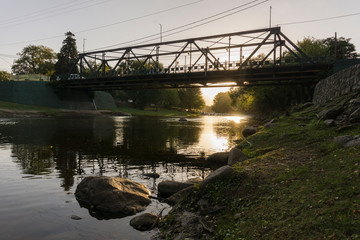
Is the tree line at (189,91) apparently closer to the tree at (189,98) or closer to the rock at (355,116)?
the tree at (189,98)

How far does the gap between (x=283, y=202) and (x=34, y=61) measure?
125974 mm

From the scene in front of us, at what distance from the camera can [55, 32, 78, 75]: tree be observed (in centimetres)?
8162

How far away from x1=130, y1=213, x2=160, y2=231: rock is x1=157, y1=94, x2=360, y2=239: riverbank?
0.31m

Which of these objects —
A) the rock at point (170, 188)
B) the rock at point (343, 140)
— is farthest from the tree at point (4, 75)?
the rock at point (343, 140)

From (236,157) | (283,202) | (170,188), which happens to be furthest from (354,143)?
(170,188)

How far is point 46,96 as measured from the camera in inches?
2773

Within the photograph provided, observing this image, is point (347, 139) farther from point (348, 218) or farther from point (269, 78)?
point (269, 78)

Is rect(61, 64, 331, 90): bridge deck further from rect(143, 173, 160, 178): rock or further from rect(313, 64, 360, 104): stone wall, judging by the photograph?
rect(143, 173, 160, 178): rock

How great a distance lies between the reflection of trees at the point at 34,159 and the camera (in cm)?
1292

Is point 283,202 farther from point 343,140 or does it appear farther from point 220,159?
point 220,159

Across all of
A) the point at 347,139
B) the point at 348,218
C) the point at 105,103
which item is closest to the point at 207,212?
the point at 348,218

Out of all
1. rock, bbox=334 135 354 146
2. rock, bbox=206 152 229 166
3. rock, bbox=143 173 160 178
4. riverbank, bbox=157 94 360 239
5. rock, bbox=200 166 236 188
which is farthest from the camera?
rock, bbox=206 152 229 166

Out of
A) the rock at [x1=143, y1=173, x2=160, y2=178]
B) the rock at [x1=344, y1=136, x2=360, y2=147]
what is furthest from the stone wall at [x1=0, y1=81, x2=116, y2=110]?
the rock at [x1=344, y1=136, x2=360, y2=147]

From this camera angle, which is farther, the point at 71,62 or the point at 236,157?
the point at 71,62
